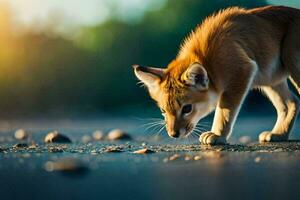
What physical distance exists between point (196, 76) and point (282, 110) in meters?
1.49

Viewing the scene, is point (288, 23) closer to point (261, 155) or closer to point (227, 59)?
point (227, 59)

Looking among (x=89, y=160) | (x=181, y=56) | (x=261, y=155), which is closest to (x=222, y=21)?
(x=181, y=56)

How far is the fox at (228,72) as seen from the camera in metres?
4.79

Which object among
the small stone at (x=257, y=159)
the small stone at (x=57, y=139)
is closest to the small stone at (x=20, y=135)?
the small stone at (x=57, y=139)

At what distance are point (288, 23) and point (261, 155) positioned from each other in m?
1.92

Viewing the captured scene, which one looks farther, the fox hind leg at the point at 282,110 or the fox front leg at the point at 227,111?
the fox hind leg at the point at 282,110

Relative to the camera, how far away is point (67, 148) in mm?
4957

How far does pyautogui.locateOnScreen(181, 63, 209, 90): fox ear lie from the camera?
15.1 feet

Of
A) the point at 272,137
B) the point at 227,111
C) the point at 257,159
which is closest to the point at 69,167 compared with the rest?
the point at 257,159

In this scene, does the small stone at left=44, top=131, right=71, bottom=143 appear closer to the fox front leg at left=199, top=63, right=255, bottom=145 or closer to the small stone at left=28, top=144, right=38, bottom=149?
the small stone at left=28, top=144, right=38, bottom=149

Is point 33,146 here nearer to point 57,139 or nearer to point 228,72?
point 57,139

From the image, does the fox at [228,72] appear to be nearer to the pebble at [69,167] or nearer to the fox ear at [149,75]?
the fox ear at [149,75]

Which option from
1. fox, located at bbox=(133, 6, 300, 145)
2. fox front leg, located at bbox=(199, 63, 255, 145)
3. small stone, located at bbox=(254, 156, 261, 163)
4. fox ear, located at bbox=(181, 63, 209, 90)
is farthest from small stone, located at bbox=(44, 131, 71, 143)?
small stone, located at bbox=(254, 156, 261, 163)

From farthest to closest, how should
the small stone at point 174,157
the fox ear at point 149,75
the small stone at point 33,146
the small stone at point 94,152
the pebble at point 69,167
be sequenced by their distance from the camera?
the small stone at point 33,146 < the fox ear at point 149,75 < the small stone at point 94,152 < the small stone at point 174,157 < the pebble at point 69,167
